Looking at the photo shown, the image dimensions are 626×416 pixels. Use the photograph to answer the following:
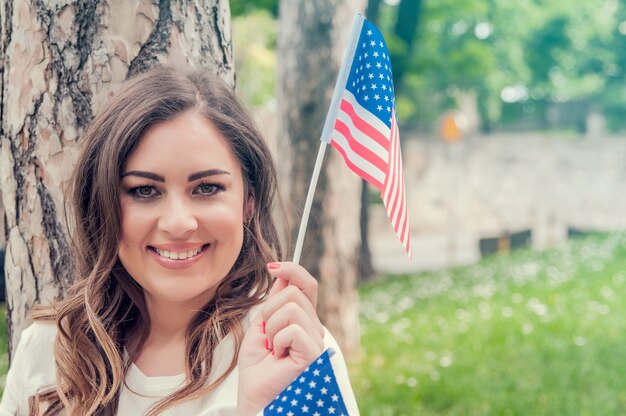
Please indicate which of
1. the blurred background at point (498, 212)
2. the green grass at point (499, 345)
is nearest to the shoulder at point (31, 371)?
the blurred background at point (498, 212)

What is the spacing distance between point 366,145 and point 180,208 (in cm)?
47

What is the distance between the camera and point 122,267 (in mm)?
2004

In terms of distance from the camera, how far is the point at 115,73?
221 centimetres

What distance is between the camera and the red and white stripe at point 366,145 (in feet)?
6.06

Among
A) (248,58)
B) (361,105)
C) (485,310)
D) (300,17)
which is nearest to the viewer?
(361,105)

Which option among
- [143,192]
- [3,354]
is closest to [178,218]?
[143,192]

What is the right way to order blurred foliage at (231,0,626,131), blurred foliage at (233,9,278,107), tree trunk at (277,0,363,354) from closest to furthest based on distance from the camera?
tree trunk at (277,0,363,354), blurred foliage at (231,0,626,131), blurred foliage at (233,9,278,107)

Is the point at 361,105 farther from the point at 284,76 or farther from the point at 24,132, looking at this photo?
the point at 284,76

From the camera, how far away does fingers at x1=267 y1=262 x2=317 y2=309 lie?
1655 mm

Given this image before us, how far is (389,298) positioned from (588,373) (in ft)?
13.8

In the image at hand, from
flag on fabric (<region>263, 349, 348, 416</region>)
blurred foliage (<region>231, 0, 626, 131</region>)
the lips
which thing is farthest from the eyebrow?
blurred foliage (<region>231, 0, 626, 131</region>)

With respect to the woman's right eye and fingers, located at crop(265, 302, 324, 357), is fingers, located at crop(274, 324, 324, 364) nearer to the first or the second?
fingers, located at crop(265, 302, 324, 357)

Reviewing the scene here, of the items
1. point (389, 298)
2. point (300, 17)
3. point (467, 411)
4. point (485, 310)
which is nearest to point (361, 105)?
point (467, 411)

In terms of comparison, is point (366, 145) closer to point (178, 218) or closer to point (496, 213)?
point (178, 218)
